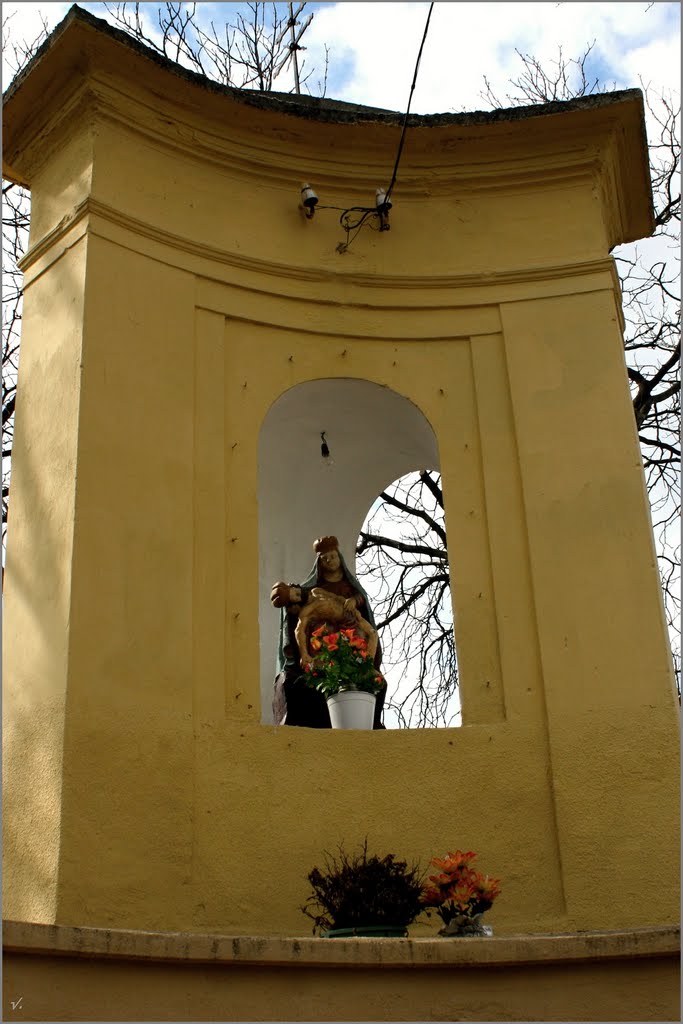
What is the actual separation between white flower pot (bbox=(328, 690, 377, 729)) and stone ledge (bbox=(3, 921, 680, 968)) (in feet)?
6.46

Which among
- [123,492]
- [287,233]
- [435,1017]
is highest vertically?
[287,233]

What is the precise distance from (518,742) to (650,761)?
71cm

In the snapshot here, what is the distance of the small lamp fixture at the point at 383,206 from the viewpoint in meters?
9.32

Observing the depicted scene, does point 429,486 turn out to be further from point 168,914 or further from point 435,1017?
point 435,1017

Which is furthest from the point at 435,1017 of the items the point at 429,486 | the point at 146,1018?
the point at 429,486

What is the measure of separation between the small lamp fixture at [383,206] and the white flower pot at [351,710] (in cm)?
Result: 317

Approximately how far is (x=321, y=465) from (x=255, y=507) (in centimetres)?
150

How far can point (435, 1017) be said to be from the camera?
601 centimetres

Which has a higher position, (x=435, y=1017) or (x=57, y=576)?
(x=57, y=576)

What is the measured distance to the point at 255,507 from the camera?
8.47 m

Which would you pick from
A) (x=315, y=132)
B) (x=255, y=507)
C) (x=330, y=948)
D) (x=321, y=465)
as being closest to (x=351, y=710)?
(x=255, y=507)

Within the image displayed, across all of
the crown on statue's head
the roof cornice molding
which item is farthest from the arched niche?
the roof cornice molding

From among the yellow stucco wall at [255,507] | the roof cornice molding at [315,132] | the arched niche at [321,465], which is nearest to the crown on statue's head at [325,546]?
the yellow stucco wall at [255,507]

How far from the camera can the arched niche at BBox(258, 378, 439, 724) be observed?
30.3ft
